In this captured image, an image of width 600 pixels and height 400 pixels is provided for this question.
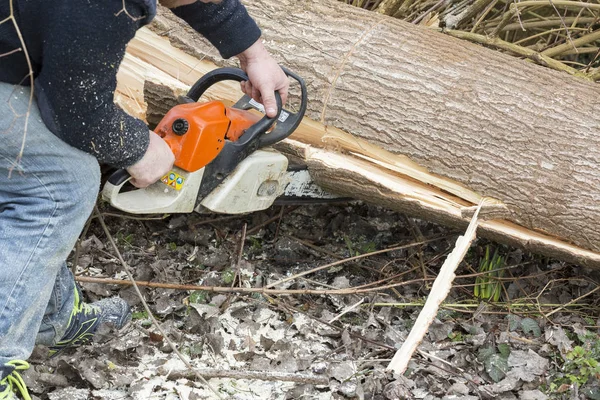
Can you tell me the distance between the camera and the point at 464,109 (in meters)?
2.91

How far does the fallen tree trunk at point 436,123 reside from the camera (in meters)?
2.86

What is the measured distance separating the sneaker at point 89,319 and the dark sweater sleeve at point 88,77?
2.55ft

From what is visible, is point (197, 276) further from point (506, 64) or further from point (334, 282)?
point (506, 64)

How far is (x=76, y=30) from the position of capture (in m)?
1.75

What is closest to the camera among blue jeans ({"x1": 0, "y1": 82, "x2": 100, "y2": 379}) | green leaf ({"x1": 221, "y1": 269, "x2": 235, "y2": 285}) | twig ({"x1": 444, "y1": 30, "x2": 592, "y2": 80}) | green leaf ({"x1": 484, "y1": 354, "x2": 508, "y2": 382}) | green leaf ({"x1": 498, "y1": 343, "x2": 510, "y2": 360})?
blue jeans ({"x1": 0, "y1": 82, "x2": 100, "y2": 379})

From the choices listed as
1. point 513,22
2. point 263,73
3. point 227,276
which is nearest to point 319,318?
point 227,276

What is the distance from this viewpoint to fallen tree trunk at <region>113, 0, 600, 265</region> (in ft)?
9.37

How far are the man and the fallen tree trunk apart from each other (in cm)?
65

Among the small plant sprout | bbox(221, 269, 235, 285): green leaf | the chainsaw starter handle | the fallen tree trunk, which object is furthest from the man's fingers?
the small plant sprout

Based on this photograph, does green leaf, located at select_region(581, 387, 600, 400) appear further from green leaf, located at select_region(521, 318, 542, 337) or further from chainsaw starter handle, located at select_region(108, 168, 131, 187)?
chainsaw starter handle, located at select_region(108, 168, 131, 187)

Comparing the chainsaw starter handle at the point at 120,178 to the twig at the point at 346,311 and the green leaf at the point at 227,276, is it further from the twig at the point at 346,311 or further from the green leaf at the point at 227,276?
the twig at the point at 346,311

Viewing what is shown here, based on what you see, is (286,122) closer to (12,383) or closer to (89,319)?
(89,319)

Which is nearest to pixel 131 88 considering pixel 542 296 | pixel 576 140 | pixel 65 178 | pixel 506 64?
pixel 65 178

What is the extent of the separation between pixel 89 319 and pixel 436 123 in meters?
1.59
